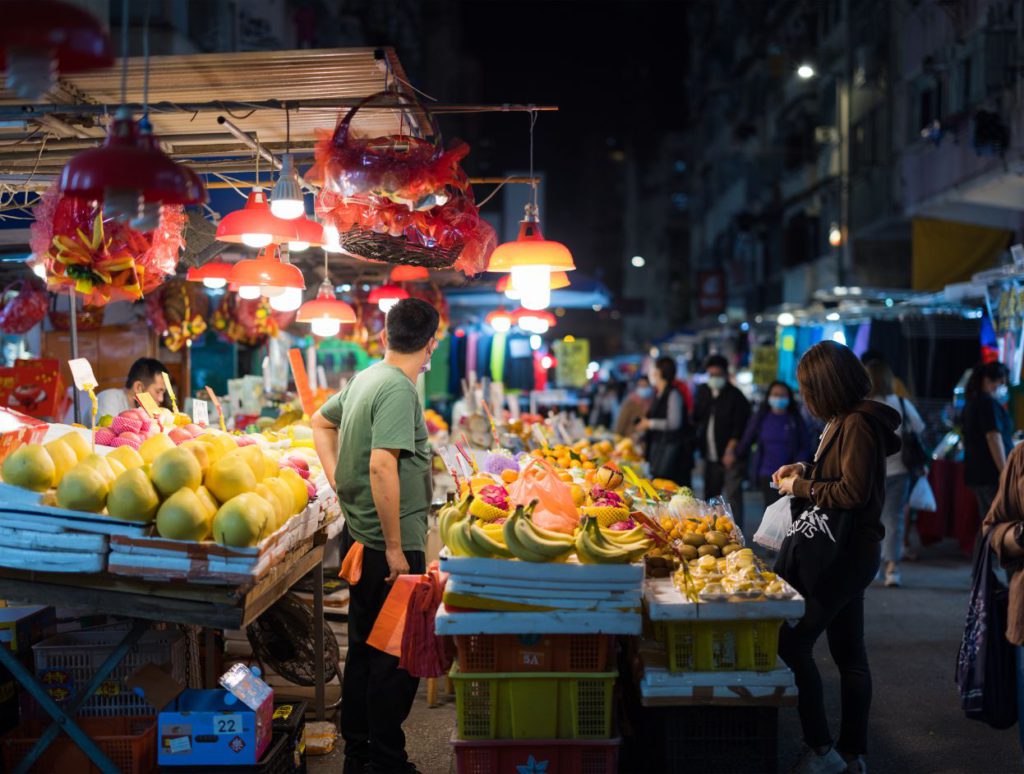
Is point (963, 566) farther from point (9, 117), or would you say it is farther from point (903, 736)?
point (9, 117)

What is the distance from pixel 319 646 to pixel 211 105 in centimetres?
298

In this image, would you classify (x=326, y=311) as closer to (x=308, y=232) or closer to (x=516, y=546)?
(x=308, y=232)

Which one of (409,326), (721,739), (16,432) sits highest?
(409,326)

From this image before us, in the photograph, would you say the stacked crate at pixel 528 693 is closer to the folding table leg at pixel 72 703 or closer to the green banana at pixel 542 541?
the green banana at pixel 542 541

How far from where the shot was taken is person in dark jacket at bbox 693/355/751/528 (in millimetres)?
11867

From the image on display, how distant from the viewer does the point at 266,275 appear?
6105 mm

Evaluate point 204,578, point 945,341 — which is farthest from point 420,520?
point 945,341

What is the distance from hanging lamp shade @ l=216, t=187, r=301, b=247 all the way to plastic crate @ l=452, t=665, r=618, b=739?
2435 mm

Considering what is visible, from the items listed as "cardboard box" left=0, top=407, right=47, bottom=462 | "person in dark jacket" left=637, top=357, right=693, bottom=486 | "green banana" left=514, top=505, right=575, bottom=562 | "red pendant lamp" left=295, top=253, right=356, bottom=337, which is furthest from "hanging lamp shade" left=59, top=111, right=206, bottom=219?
"person in dark jacket" left=637, top=357, right=693, bottom=486

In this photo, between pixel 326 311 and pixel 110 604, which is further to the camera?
pixel 326 311

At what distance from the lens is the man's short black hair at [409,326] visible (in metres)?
5.02

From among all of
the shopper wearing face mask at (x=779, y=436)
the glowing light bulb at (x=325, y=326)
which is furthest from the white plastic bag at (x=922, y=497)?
the glowing light bulb at (x=325, y=326)

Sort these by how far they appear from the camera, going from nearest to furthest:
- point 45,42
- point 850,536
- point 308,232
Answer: point 45,42
point 850,536
point 308,232

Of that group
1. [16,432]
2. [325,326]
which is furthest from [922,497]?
[16,432]
